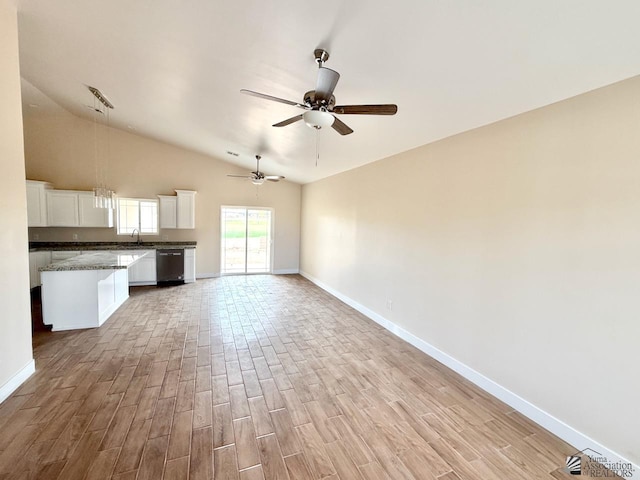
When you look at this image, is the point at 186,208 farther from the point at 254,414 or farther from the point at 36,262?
the point at 254,414

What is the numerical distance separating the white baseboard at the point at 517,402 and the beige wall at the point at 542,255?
0.05m

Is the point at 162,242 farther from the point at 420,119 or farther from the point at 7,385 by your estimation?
the point at 420,119

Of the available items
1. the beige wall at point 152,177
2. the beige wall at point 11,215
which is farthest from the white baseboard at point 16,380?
the beige wall at point 152,177

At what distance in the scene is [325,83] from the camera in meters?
1.85

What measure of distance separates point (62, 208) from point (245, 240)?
3925mm

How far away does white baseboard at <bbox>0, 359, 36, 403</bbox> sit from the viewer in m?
2.33

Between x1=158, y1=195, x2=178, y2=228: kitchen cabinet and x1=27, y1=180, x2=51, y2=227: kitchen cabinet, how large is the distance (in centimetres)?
203

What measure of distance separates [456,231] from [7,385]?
4.48 m

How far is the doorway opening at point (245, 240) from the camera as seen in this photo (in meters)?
7.58

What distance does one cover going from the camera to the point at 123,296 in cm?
503

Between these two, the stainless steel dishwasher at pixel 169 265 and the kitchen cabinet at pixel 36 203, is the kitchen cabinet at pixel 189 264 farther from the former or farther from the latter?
the kitchen cabinet at pixel 36 203

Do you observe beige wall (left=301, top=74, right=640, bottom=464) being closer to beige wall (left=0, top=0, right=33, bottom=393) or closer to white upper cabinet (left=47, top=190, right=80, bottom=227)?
beige wall (left=0, top=0, right=33, bottom=393)

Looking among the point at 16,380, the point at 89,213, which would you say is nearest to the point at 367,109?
the point at 16,380

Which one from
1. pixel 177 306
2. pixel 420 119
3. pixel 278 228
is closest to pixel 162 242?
pixel 177 306
